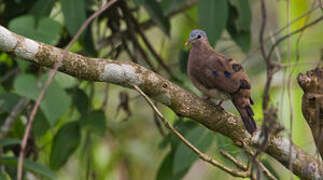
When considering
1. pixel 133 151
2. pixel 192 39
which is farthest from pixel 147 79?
pixel 133 151

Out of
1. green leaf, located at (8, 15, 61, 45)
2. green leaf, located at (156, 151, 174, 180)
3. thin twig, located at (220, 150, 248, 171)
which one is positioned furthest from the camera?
green leaf, located at (156, 151, 174, 180)

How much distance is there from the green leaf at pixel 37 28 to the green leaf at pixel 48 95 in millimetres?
269

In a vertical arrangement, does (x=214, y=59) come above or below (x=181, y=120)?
above

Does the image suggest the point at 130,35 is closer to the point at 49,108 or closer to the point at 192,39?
the point at 192,39

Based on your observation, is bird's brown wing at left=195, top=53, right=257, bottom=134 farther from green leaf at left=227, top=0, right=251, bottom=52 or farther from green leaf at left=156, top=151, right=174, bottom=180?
green leaf at left=156, top=151, right=174, bottom=180

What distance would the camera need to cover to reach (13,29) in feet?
13.8

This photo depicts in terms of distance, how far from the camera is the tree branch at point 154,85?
3.22 metres

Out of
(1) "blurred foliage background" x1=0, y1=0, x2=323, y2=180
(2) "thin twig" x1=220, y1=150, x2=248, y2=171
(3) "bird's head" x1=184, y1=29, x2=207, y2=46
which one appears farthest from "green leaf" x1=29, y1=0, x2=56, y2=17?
(2) "thin twig" x1=220, y1=150, x2=248, y2=171

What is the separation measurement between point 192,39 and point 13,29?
1270 mm

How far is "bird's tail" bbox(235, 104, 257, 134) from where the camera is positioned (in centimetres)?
357

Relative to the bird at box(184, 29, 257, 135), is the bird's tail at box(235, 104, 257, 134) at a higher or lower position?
lower

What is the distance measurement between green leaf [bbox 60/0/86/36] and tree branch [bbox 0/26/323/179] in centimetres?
110

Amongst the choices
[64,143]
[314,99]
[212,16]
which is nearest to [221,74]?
[212,16]

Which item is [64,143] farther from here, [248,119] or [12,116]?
[248,119]
